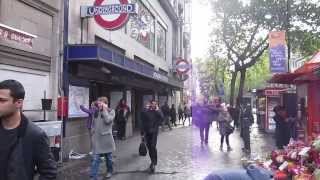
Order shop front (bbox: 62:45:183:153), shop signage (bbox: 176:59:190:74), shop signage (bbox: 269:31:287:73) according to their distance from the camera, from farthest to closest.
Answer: shop signage (bbox: 176:59:190:74), shop signage (bbox: 269:31:287:73), shop front (bbox: 62:45:183:153)

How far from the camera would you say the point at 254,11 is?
33688mm

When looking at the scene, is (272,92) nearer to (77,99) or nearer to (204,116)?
(204,116)

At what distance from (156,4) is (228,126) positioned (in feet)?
55.1

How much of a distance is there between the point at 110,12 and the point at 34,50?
125 inches

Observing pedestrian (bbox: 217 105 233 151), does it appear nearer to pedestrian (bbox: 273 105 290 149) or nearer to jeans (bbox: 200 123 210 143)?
jeans (bbox: 200 123 210 143)

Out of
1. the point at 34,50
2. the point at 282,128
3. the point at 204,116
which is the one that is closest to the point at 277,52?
the point at 204,116

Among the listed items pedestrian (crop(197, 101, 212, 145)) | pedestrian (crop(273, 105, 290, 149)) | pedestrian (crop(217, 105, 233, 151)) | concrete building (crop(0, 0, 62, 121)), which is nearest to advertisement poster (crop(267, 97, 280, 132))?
pedestrian (crop(197, 101, 212, 145))

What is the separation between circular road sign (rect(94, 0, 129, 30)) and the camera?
1595 cm

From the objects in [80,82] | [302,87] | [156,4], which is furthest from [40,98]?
[156,4]

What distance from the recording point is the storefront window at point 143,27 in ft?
82.2

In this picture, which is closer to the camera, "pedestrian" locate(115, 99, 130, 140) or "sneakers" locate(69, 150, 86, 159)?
"sneakers" locate(69, 150, 86, 159)

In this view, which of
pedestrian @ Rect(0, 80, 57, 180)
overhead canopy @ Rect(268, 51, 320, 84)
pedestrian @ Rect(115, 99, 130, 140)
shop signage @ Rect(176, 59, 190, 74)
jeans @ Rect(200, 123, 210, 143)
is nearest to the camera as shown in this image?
pedestrian @ Rect(0, 80, 57, 180)

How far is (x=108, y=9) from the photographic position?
52.0ft

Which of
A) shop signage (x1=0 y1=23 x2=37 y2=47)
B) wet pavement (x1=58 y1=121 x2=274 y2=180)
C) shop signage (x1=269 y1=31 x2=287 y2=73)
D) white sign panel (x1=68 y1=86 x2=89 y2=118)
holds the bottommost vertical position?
wet pavement (x1=58 y1=121 x2=274 y2=180)
